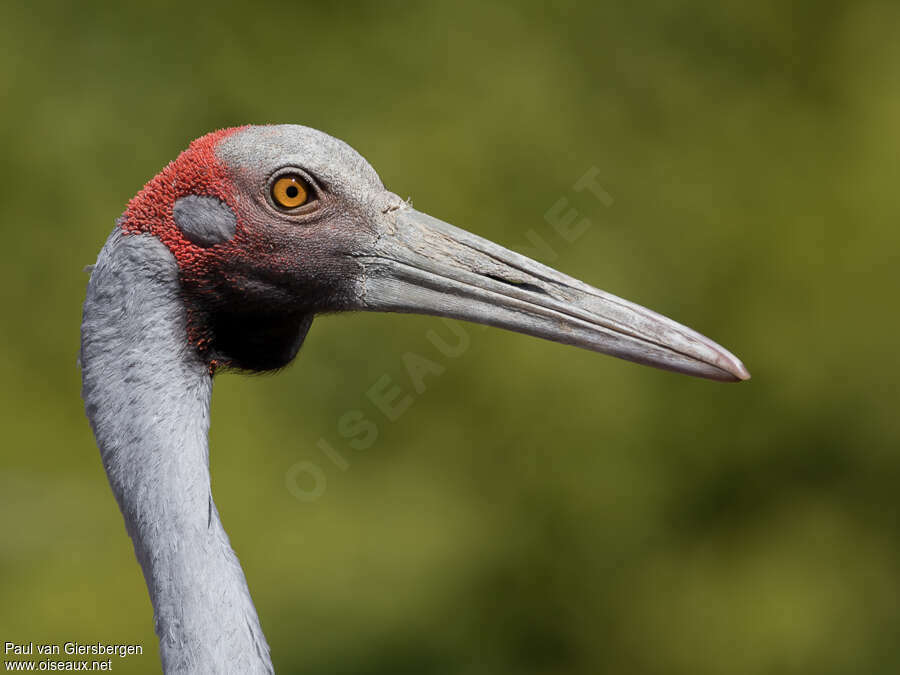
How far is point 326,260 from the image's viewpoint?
7.63ft

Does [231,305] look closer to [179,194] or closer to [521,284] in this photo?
[179,194]

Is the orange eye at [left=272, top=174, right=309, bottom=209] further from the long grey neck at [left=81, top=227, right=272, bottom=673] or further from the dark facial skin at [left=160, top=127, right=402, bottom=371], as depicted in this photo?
the long grey neck at [left=81, top=227, right=272, bottom=673]

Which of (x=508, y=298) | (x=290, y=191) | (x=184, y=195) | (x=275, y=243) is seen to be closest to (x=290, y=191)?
(x=290, y=191)

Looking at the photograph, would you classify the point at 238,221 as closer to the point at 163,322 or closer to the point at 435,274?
the point at 163,322

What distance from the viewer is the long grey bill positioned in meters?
2.21

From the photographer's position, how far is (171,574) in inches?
81.3

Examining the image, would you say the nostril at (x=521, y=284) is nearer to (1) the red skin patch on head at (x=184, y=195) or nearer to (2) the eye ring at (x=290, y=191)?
(2) the eye ring at (x=290, y=191)

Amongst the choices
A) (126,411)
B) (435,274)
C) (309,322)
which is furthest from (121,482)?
(435,274)

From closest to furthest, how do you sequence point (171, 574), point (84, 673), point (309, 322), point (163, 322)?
point (171, 574), point (163, 322), point (309, 322), point (84, 673)

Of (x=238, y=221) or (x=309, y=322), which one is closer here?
(x=238, y=221)

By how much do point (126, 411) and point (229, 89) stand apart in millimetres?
4297

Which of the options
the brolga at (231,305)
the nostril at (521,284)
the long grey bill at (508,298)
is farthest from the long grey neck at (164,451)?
the nostril at (521,284)

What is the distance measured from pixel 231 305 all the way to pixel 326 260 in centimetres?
25

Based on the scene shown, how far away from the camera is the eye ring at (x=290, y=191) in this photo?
7.41 ft
